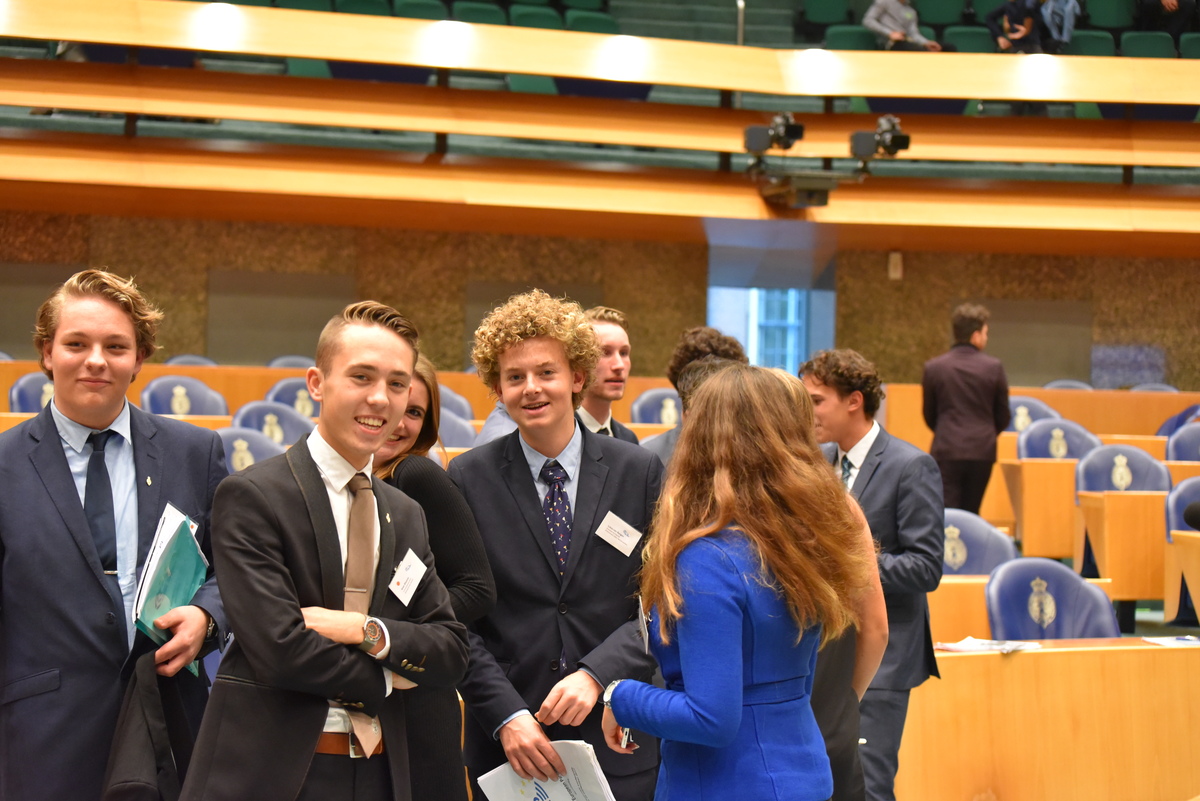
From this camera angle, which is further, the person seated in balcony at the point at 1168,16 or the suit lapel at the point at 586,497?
the person seated in balcony at the point at 1168,16

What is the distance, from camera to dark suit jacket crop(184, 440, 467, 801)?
141cm

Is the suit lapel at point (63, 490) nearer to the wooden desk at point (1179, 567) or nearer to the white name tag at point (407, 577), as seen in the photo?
the white name tag at point (407, 577)

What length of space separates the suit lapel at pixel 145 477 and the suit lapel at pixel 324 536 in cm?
47

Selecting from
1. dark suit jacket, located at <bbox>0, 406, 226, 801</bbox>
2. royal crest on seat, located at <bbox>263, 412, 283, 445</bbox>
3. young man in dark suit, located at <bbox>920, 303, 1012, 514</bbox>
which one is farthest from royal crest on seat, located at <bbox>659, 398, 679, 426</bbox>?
dark suit jacket, located at <bbox>0, 406, 226, 801</bbox>

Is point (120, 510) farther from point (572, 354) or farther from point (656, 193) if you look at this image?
point (656, 193)

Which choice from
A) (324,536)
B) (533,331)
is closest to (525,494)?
(533,331)

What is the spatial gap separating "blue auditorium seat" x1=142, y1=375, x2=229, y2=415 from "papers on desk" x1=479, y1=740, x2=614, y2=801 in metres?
5.22

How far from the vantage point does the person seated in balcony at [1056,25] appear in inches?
386

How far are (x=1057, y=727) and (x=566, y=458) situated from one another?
1.77 m

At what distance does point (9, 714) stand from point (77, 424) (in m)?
0.49

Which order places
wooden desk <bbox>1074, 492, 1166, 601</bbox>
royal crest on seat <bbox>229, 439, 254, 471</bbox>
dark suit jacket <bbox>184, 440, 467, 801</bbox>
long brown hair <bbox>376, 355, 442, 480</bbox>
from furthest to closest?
wooden desk <bbox>1074, 492, 1166, 601</bbox> → royal crest on seat <bbox>229, 439, 254, 471</bbox> → long brown hair <bbox>376, 355, 442, 480</bbox> → dark suit jacket <bbox>184, 440, 467, 801</bbox>

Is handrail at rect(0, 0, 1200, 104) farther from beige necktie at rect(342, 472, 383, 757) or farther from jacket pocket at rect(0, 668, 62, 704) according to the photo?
beige necktie at rect(342, 472, 383, 757)

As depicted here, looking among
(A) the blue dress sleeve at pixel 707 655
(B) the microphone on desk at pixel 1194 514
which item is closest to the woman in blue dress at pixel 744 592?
(A) the blue dress sleeve at pixel 707 655

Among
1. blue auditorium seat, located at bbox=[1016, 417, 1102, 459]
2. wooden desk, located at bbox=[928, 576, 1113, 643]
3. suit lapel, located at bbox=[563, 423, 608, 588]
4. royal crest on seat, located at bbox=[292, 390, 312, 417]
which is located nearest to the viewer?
suit lapel, located at bbox=[563, 423, 608, 588]
